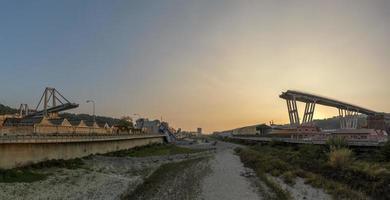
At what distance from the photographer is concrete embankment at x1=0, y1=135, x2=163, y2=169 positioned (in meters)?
40.0

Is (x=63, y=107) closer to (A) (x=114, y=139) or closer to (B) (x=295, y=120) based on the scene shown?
(A) (x=114, y=139)

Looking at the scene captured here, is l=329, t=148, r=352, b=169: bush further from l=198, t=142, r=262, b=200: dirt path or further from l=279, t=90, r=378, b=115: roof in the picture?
l=279, t=90, r=378, b=115: roof

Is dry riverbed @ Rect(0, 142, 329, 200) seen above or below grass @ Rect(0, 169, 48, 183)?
below

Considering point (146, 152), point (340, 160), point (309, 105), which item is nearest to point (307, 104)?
point (309, 105)

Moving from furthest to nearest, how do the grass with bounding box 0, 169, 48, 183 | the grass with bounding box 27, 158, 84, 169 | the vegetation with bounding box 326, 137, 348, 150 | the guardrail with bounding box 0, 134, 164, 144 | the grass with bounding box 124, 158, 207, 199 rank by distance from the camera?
the vegetation with bounding box 326, 137, 348, 150 < the grass with bounding box 27, 158, 84, 169 < the guardrail with bounding box 0, 134, 164, 144 < the grass with bounding box 0, 169, 48, 183 < the grass with bounding box 124, 158, 207, 199

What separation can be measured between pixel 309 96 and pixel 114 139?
110m

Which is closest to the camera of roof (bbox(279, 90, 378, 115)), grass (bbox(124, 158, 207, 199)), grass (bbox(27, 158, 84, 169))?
grass (bbox(124, 158, 207, 199))

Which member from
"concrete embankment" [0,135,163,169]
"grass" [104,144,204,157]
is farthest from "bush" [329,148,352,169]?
"grass" [104,144,204,157]

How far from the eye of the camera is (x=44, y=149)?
1889 inches

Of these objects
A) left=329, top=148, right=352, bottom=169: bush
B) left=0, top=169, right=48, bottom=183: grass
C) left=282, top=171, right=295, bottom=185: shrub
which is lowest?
left=282, top=171, right=295, bottom=185: shrub

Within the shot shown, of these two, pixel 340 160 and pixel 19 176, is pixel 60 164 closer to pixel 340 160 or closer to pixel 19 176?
pixel 19 176

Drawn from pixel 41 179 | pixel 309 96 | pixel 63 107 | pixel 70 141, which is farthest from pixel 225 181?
pixel 309 96

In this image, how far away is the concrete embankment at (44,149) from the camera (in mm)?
40013

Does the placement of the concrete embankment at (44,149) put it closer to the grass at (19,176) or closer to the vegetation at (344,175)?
the grass at (19,176)
